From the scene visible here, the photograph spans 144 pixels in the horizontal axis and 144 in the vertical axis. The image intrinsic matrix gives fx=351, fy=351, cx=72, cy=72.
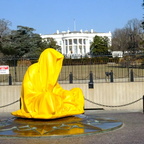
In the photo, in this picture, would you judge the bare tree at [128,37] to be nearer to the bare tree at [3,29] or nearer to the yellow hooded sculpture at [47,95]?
the bare tree at [3,29]

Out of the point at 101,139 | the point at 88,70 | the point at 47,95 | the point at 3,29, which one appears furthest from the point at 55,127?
the point at 3,29

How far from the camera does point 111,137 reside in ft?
30.9

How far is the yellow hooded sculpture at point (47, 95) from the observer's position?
1052 cm

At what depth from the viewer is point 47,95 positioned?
414 inches

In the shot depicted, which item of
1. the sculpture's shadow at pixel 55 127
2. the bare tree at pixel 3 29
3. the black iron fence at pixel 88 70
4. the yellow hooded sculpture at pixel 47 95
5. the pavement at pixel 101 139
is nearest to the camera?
the pavement at pixel 101 139

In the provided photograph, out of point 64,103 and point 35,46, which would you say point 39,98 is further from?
point 35,46

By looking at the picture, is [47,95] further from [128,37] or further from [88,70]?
[128,37]

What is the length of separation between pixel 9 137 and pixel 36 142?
997 mm

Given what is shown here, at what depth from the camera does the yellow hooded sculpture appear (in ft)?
34.5

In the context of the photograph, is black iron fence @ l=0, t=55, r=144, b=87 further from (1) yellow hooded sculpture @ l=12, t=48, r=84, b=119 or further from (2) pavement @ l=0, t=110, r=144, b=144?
(2) pavement @ l=0, t=110, r=144, b=144

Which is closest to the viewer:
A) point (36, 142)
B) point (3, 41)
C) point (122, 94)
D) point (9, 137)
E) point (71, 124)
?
point (36, 142)

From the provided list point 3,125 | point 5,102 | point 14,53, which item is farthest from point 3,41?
point 3,125

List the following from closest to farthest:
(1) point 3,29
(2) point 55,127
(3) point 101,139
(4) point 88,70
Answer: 1. (3) point 101,139
2. (2) point 55,127
3. (4) point 88,70
4. (1) point 3,29

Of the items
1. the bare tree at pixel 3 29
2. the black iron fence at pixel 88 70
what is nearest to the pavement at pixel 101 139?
the black iron fence at pixel 88 70
